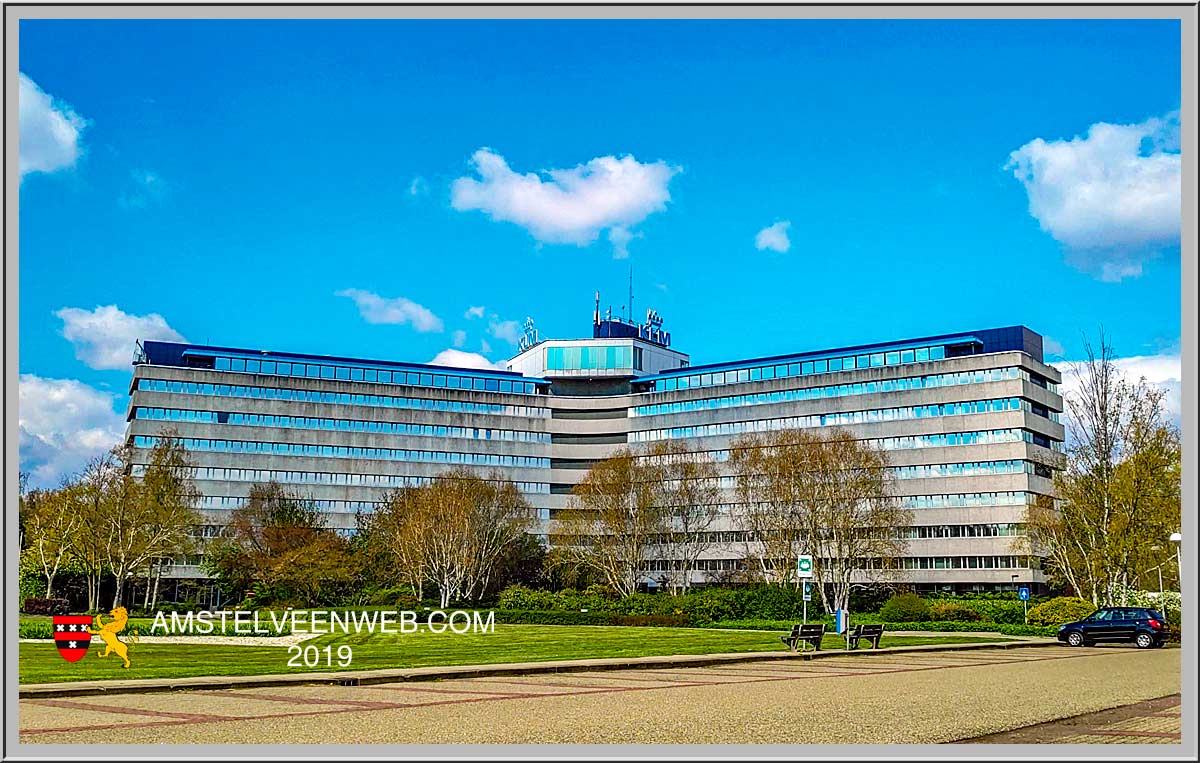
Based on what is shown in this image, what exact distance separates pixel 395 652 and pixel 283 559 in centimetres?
4098

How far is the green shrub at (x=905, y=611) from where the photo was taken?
59.6 meters

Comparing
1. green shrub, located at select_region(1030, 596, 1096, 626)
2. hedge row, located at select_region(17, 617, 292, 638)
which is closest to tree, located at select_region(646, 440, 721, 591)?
green shrub, located at select_region(1030, 596, 1096, 626)

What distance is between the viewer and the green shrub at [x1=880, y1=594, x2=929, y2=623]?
5963 cm

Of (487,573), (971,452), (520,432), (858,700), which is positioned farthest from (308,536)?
(858,700)

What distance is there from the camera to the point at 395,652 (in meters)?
Result: 31.9

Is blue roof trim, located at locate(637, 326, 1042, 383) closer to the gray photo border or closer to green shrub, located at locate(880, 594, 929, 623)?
green shrub, located at locate(880, 594, 929, 623)

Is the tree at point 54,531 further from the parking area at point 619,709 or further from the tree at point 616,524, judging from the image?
the parking area at point 619,709

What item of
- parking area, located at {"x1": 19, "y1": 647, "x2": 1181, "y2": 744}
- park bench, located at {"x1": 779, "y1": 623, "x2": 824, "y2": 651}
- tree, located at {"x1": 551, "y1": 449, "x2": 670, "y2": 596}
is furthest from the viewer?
tree, located at {"x1": 551, "y1": 449, "x2": 670, "y2": 596}

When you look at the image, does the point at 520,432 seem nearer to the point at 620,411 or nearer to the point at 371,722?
the point at 620,411

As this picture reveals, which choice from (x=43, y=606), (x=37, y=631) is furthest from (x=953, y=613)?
(x=43, y=606)

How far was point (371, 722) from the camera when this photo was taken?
49.4ft

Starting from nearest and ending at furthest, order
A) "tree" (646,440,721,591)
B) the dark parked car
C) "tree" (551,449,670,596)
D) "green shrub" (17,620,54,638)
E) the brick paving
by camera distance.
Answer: the brick paving < "green shrub" (17,620,54,638) < the dark parked car < "tree" (551,449,670,596) < "tree" (646,440,721,591)

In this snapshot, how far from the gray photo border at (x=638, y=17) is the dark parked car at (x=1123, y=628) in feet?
104

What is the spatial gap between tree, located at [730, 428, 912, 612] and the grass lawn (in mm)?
21147
